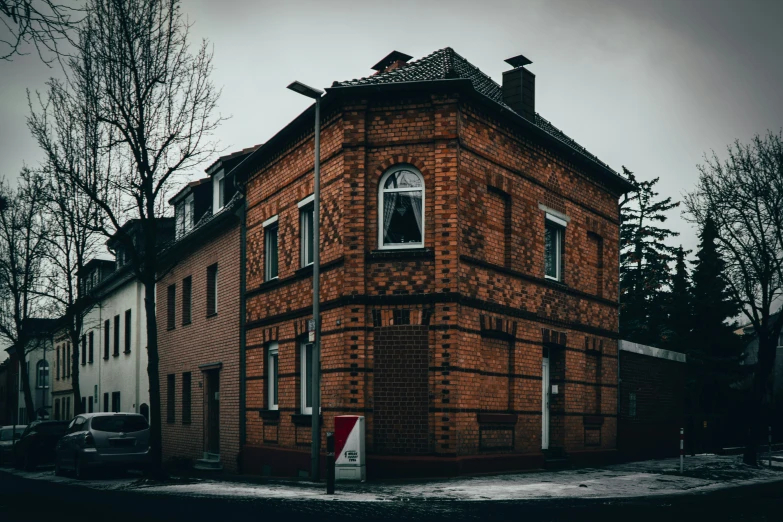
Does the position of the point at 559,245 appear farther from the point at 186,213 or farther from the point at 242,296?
the point at 186,213

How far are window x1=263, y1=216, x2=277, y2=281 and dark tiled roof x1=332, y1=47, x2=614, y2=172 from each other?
209 inches

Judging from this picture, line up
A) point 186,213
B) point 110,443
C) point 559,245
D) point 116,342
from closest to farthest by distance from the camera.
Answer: point 110,443
point 559,245
point 186,213
point 116,342

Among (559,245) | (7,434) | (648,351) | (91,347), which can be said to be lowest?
(7,434)

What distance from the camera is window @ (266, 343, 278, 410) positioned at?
20641 mm

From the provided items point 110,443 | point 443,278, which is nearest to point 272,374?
point 110,443

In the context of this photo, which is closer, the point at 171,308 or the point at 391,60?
the point at 391,60

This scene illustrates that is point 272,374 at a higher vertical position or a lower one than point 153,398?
higher

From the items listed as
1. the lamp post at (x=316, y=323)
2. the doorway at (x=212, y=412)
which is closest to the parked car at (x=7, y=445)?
the doorway at (x=212, y=412)

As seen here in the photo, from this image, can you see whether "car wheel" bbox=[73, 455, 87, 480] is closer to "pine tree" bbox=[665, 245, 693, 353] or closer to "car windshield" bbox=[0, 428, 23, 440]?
"car windshield" bbox=[0, 428, 23, 440]

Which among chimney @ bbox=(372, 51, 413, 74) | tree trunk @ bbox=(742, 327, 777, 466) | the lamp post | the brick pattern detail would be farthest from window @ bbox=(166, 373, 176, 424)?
tree trunk @ bbox=(742, 327, 777, 466)

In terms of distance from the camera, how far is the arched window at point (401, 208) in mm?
16688

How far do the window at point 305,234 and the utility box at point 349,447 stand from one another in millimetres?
4876

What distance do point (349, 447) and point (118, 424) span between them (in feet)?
25.4

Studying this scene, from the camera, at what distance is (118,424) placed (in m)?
20.4
